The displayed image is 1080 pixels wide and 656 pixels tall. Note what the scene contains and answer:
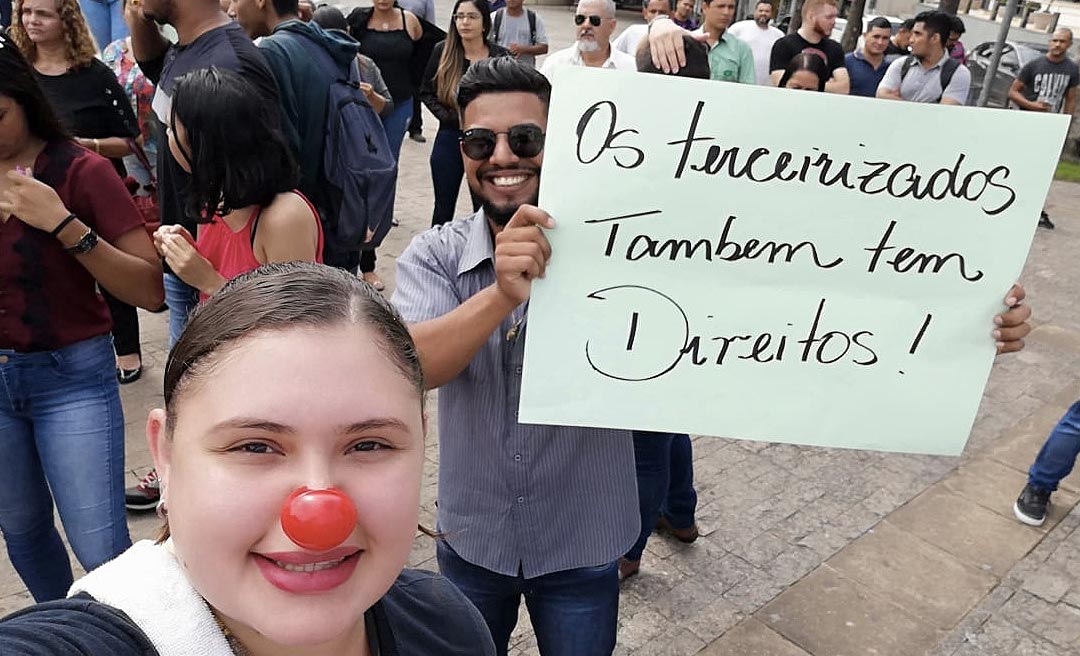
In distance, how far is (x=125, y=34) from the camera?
18.4 feet

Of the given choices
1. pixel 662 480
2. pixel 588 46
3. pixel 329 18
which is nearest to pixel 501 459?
pixel 662 480

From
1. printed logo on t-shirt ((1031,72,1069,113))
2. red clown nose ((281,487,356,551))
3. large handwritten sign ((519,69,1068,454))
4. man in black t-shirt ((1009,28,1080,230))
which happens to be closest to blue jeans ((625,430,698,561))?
large handwritten sign ((519,69,1068,454))

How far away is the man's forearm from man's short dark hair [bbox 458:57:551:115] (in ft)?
1.68

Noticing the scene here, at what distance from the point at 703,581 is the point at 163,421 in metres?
2.57

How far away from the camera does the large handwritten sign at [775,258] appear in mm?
1554

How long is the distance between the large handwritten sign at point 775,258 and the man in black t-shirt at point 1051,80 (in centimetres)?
801

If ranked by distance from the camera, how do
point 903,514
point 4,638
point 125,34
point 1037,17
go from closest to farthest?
point 4,638
point 903,514
point 125,34
point 1037,17

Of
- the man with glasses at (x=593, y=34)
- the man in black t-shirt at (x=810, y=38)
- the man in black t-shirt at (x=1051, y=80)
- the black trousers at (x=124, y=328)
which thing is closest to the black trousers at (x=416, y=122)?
the man in black t-shirt at (x=810, y=38)

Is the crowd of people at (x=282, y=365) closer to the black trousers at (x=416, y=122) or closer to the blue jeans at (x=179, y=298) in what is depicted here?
the blue jeans at (x=179, y=298)

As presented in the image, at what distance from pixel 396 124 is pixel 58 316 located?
13.0ft

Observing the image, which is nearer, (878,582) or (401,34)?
(878,582)

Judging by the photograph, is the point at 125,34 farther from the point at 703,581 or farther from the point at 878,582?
the point at 878,582

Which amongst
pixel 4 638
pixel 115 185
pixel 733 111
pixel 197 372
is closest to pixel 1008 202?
pixel 733 111

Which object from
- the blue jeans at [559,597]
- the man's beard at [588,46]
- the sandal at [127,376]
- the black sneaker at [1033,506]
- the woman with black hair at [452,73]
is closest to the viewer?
the blue jeans at [559,597]
